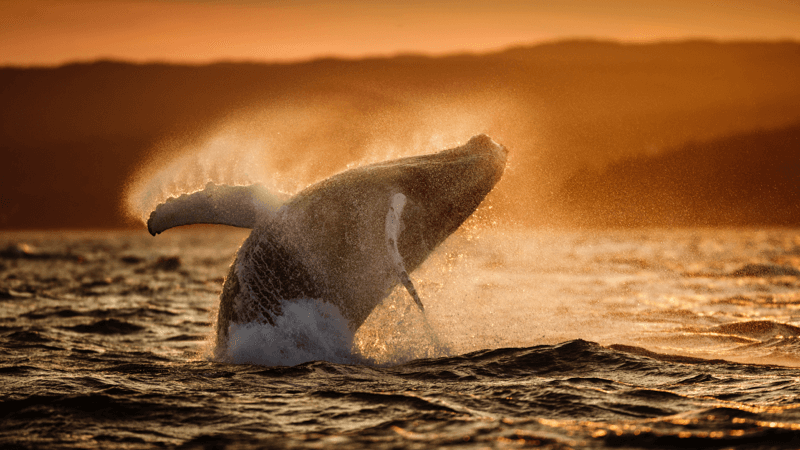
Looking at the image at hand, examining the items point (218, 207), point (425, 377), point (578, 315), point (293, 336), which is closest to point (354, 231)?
point (293, 336)

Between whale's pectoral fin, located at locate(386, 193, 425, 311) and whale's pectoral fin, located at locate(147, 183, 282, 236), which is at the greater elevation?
whale's pectoral fin, located at locate(147, 183, 282, 236)

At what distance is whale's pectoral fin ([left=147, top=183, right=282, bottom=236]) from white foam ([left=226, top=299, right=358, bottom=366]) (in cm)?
128

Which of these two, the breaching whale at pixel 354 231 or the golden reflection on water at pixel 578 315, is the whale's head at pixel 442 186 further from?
the golden reflection on water at pixel 578 315

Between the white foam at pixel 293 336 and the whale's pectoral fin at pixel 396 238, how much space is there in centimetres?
108

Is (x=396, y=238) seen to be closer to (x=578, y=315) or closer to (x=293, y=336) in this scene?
(x=293, y=336)

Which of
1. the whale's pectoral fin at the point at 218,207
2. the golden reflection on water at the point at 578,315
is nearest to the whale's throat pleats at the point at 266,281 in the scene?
the whale's pectoral fin at the point at 218,207

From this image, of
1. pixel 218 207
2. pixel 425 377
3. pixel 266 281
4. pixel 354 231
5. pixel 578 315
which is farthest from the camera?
pixel 578 315

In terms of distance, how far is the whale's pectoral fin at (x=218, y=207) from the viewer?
870 centimetres

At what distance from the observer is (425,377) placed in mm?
7504

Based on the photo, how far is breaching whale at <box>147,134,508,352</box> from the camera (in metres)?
8.00

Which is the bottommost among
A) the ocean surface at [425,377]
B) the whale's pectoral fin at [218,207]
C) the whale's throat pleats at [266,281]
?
the ocean surface at [425,377]

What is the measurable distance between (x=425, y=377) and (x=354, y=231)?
1819mm

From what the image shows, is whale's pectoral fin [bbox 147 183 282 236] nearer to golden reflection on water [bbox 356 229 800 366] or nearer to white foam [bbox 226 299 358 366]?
white foam [bbox 226 299 358 366]

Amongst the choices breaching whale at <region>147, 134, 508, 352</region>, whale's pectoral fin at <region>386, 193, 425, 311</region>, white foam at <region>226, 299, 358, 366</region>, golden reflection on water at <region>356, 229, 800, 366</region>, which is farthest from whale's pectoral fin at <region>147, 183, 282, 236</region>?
golden reflection on water at <region>356, 229, 800, 366</region>
